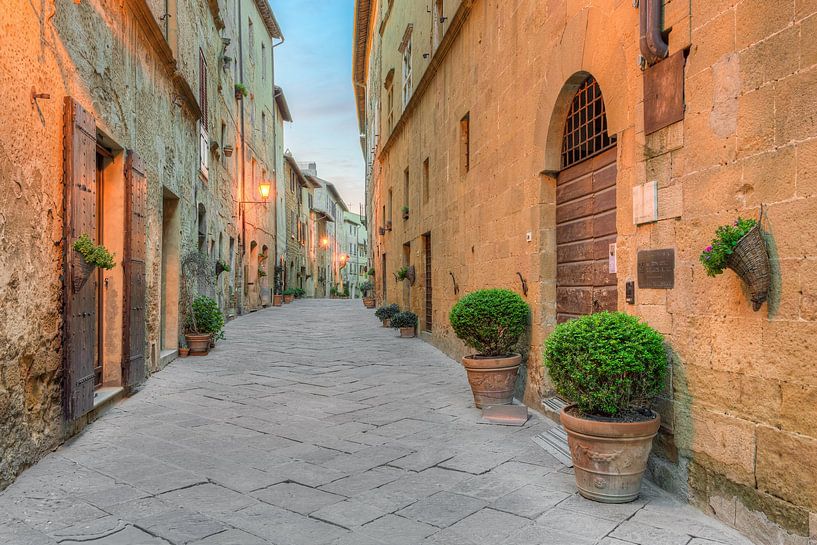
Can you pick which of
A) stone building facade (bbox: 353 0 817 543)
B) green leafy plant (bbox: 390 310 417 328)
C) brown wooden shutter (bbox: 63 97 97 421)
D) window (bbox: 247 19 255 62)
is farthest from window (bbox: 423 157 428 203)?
window (bbox: 247 19 255 62)

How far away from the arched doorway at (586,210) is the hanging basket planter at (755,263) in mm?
1731

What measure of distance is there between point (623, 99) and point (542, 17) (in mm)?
1937

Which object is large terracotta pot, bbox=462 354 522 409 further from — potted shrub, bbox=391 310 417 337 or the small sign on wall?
potted shrub, bbox=391 310 417 337

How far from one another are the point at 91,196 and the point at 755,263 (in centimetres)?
483

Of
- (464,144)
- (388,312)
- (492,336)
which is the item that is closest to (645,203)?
(492,336)

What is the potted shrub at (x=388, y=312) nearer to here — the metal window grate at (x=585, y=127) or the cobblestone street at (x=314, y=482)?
the cobblestone street at (x=314, y=482)

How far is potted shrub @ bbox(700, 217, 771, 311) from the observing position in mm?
2645

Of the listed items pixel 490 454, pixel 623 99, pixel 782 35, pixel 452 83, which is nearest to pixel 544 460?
pixel 490 454

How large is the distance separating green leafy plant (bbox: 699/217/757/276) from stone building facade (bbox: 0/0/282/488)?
3.93m

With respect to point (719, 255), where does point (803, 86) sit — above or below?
above

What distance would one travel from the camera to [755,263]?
2652mm

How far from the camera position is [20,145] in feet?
11.8

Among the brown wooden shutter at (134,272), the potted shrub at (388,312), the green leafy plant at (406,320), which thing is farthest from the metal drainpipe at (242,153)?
the brown wooden shutter at (134,272)

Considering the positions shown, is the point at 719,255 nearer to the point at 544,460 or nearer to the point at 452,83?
the point at 544,460
